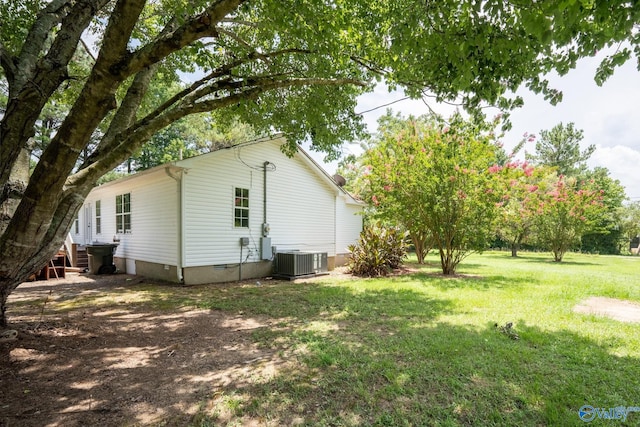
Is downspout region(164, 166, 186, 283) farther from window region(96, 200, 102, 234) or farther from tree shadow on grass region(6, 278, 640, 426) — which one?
window region(96, 200, 102, 234)

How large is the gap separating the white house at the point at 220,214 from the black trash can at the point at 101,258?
1.38 feet

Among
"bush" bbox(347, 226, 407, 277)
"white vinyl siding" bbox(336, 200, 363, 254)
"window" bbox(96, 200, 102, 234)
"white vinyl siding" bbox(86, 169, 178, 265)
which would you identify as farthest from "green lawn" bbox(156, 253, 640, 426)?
"window" bbox(96, 200, 102, 234)

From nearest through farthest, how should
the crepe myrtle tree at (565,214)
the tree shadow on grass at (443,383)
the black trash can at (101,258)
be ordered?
1. the tree shadow on grass at (443,383)
2. the black trash can at (101,258)
3. the crepe myrtle tree at (565,214)

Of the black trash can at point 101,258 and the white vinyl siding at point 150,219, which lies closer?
the white vinyl siding at point 150,219

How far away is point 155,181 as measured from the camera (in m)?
9.57

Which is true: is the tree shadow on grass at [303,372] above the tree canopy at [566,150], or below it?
below

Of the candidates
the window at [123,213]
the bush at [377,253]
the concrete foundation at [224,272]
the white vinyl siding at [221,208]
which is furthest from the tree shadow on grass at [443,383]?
the window at [123,213]

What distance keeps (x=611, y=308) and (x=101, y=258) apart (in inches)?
569

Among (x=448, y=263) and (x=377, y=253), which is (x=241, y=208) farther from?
(x=448, y=263)

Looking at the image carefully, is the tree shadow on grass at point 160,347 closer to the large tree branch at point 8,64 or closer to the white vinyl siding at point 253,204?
the white vinyl siding at point 253,204

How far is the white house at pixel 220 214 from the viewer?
875 cm

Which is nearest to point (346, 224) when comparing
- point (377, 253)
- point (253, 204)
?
point (377, 253)

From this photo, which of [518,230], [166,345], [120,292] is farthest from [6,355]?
[518,230]

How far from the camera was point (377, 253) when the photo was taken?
1066cm
